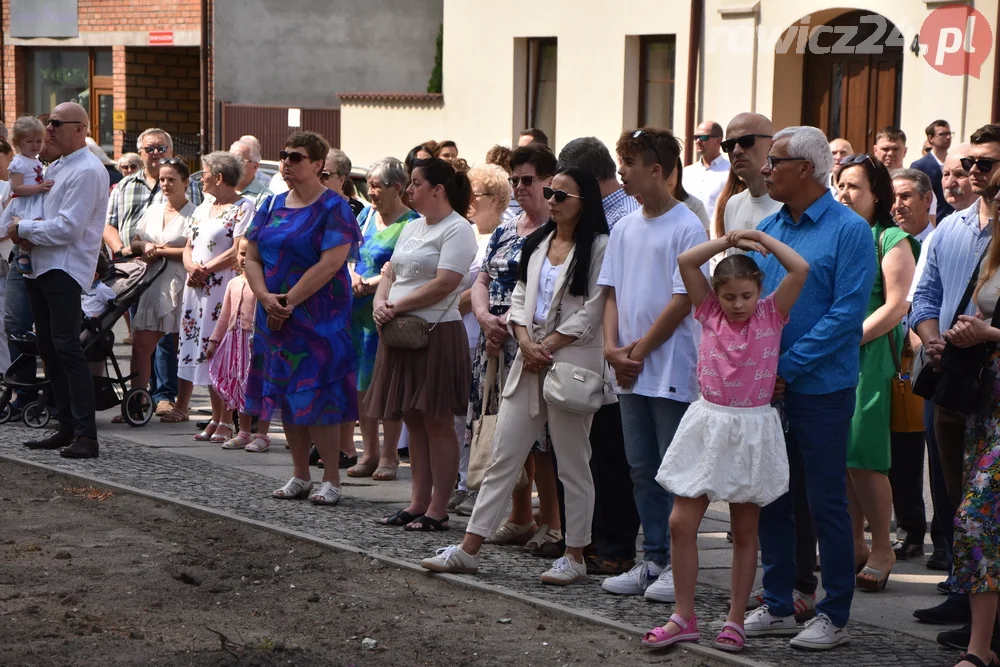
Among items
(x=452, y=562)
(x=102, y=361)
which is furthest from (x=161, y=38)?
(x=452, y=562)

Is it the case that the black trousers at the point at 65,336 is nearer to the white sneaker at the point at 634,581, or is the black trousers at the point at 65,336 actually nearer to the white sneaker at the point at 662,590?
the white sneaker at the point at 634,581

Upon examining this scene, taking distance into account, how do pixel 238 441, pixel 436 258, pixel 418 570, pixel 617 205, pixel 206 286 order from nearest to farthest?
pixel 418 570 < pixel 617 205 < pixel 436 258 < pixel 238 441 < pixel 206 286

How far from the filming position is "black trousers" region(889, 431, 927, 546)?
25.6 feet

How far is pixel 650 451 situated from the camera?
6.61 metres

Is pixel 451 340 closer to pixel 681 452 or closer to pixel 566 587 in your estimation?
pixel 566 587

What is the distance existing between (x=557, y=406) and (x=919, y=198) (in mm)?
2407

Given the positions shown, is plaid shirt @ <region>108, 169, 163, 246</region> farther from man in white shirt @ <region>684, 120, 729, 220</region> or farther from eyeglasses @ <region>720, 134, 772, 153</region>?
eyeglasses @ <region>720, 134, 772, 153</region>

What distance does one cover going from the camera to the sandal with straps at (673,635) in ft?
18.9

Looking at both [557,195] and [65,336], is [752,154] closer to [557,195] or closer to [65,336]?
[557,195]

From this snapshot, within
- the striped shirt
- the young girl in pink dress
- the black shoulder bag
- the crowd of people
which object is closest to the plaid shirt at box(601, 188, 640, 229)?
the crowd of people

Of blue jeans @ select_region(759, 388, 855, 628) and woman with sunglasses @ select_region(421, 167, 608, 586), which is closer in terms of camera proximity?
blue jeans @ select_region(759, 388, 855, 628)

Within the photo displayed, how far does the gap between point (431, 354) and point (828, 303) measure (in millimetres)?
2609

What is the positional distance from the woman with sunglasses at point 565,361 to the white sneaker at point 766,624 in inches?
41.6

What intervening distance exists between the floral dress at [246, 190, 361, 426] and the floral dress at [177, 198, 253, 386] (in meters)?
2.39
